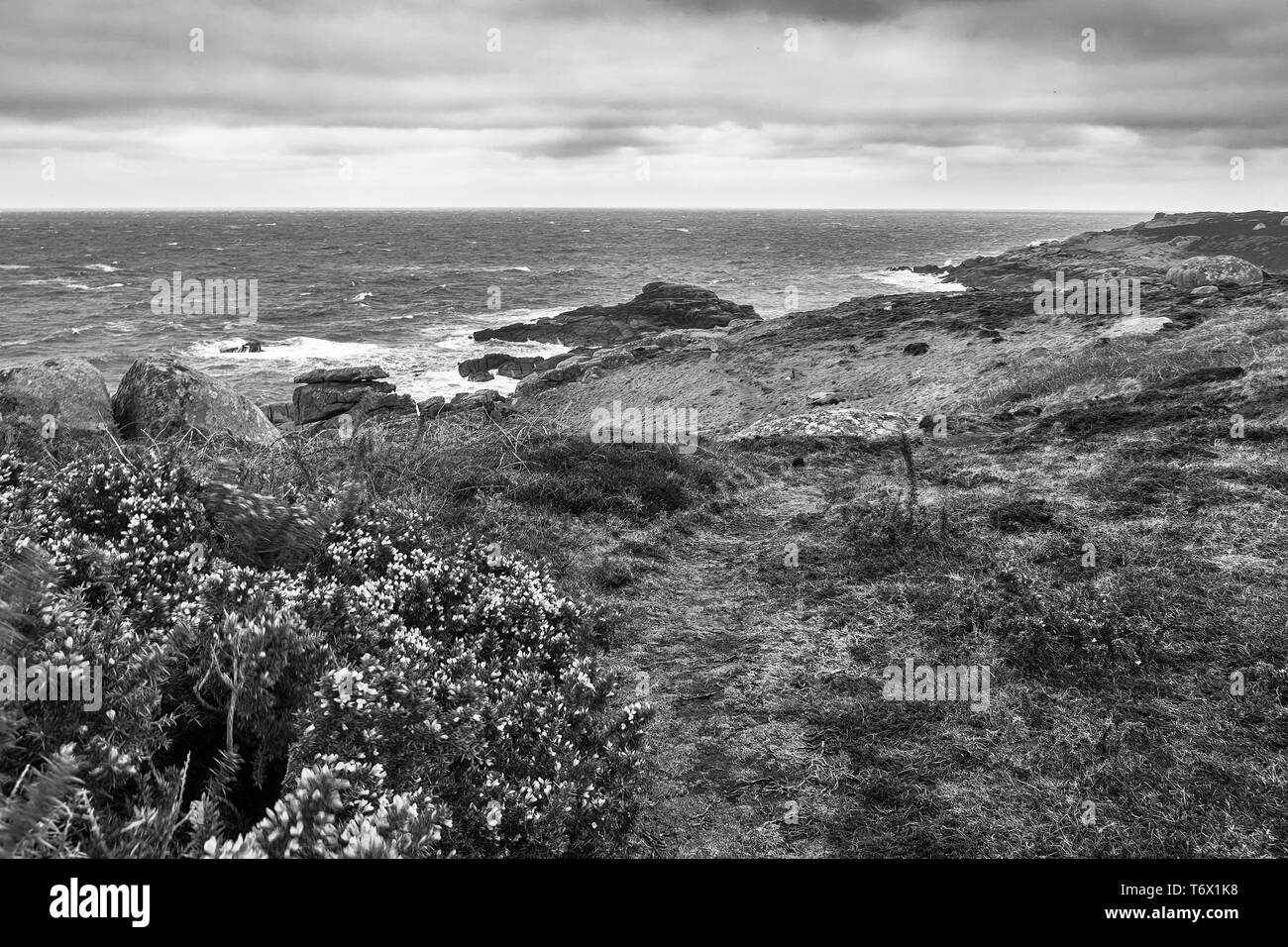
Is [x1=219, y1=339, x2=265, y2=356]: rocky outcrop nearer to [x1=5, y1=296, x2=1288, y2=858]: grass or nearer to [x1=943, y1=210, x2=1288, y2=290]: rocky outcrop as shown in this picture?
[x1=5, y1=296, x2=1288, y2=858]: grass

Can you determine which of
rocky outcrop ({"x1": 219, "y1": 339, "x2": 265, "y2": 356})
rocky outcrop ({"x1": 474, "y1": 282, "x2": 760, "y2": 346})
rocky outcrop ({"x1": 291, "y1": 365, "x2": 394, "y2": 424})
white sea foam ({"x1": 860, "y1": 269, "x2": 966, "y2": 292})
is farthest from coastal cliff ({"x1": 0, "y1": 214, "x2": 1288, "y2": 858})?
white sea foam ({"x1": 860, "y1": 269, "x2": 966, "y2": 292})

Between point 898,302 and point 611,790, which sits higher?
point 898,302

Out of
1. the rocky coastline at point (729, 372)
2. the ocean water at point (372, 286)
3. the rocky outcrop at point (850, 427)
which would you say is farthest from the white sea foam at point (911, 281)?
the rocky outcrop at point (850, 427)

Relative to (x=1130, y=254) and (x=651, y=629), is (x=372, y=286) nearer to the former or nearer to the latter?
(x=1130, y=254)

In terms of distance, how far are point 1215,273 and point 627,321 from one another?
30893 mm

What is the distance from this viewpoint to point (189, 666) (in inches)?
169

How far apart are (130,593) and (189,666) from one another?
3.55ft

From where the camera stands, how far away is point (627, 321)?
5131cm

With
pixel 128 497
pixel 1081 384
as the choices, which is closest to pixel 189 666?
pixel 128 497

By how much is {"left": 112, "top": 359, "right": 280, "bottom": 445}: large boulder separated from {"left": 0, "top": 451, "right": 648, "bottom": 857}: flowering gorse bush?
5.53m

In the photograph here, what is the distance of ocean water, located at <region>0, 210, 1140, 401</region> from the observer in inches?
1838

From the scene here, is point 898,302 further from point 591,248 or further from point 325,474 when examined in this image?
point 591,248

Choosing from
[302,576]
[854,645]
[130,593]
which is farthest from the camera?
[854,645]

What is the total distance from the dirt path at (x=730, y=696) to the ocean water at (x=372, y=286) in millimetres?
30078
